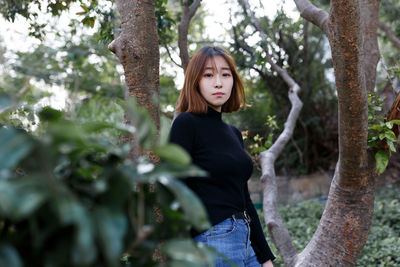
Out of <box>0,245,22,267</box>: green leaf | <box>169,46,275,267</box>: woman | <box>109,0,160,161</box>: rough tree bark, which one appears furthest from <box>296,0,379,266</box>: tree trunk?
<box>0,245,22,267</box>: green leaf

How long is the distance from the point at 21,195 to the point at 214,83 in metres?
1.54

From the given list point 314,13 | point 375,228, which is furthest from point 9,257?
point 375,228

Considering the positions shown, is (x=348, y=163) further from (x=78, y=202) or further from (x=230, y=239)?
(x=78, y=202)

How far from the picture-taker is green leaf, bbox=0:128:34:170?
0.63m

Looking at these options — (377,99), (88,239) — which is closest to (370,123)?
(377,99)

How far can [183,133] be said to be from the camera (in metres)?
1.87

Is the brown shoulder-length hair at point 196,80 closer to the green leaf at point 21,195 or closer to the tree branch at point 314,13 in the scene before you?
the tree branch at point 314,13

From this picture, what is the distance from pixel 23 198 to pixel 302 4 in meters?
2.82

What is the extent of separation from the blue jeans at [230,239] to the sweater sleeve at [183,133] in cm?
38

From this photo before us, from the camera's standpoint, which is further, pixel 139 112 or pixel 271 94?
pixel 271 94

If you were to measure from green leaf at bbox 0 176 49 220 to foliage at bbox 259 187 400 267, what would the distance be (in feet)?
11.3

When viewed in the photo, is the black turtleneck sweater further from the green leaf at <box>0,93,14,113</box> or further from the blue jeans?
the green leaf at <box>0,93,14,113</box>

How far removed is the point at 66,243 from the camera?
2.29 ft

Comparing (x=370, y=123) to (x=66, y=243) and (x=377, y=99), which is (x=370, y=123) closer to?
(x=377, y=99)
